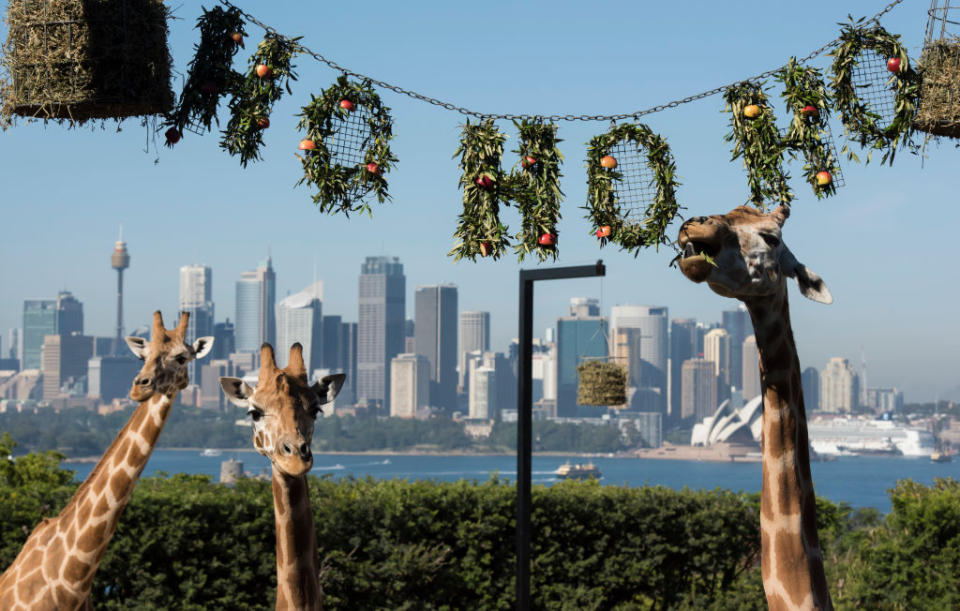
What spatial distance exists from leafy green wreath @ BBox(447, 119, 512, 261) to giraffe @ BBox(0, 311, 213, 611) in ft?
5.93

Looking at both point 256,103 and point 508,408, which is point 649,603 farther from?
point 508,408

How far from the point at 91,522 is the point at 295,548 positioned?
51.9 inches

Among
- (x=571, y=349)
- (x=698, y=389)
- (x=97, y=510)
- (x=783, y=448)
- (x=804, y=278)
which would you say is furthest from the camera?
(x=698, y=389)

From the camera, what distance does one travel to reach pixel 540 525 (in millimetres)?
10742

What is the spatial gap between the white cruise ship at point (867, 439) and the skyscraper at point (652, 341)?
25471 mm

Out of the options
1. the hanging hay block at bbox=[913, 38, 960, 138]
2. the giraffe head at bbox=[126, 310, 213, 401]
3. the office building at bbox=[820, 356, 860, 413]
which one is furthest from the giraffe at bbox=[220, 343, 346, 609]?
the office building at bbox=[820, 356, 860, 413]

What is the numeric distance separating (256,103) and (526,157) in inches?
68.8

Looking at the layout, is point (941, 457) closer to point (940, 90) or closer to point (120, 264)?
point (120, 264)

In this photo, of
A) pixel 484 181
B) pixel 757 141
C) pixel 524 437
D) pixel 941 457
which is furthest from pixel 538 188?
Answer: pixel 941 457

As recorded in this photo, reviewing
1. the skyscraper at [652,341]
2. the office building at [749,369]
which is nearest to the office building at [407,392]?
the skyscraper at [652,341]

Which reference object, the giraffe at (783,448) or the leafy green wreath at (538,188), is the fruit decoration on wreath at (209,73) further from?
the giraffe at (783,448)

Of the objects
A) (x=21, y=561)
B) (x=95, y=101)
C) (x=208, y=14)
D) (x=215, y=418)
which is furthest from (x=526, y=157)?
(x=215, y=418)

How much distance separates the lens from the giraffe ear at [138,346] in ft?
19.2

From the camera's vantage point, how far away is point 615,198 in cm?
701
